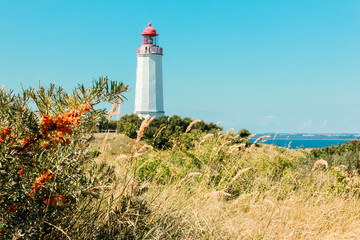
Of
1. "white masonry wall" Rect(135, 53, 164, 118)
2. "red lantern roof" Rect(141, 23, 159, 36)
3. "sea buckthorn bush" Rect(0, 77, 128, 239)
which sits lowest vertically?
"sea buckthorn bush" Rect(0, 77, 128, 239)

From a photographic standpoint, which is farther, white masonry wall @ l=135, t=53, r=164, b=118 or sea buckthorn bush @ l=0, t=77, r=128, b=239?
white masonry wall @ l=135, t=53, r=164, b=118

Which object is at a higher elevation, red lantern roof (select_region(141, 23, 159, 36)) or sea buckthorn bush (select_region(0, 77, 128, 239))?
red lantern roof (select_region(141, 23, 159, 36))

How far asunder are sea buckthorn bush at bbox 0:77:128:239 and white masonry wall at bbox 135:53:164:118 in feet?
93.1

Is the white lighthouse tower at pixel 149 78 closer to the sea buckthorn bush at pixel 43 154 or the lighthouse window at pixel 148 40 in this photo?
the lighthouse window at pixel 148 40

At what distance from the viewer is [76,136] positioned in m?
2.21

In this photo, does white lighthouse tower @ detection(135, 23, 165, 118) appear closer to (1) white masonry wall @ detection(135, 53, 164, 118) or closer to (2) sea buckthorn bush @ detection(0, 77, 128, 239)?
(1) white masonry wall @ detection(135, 53, 164, 118)

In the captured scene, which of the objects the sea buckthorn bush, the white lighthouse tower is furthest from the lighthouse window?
the sea buckthorn bush

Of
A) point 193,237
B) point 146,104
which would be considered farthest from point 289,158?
point 146,104

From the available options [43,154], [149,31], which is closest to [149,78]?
[149,31]

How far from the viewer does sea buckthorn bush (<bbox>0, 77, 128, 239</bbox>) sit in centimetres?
194

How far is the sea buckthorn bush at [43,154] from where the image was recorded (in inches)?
76.3

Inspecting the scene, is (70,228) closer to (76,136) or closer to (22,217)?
(22,217)

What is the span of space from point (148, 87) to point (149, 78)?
0.79m

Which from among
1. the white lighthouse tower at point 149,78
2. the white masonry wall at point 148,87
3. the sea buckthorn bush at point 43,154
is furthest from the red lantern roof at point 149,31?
the sea buckthorn bush at point 43,154
